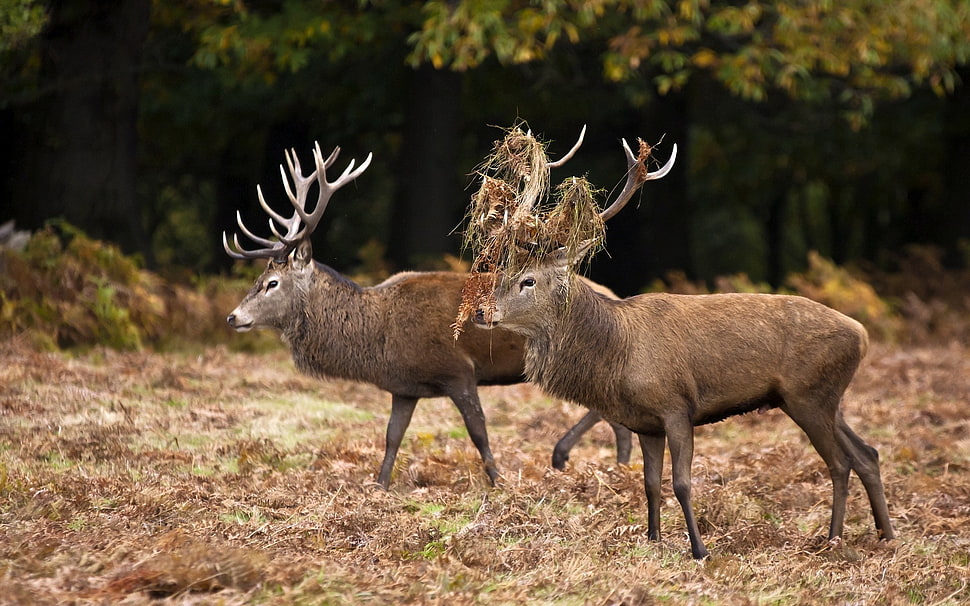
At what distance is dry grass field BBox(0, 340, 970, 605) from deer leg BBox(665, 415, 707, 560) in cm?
15

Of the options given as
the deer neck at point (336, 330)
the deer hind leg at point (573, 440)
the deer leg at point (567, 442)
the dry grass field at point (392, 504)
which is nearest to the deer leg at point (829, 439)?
the dry grass field at point (392, 504)

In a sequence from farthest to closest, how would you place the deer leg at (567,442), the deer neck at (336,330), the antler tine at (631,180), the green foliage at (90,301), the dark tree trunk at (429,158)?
1. the dark tree trunk at (429,158)
2. the green foliage at (90,301)
3. the deer leg at (567,442)
4. the deer neck at (336,330)
5. the antler tine at (631,180)

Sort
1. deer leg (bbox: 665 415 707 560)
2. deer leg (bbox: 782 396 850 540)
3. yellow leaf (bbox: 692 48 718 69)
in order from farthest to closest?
1. yellow leaf (bbox: 692 48 718 69)
2. deer leg (bbox: 782 396 850 540)
3. deer leg (bbox: 665 415 707 560)

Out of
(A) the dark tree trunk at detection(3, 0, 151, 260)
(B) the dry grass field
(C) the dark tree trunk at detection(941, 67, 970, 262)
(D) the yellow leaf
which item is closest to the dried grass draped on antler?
(B) the dry grass field

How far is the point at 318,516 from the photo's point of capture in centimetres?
689

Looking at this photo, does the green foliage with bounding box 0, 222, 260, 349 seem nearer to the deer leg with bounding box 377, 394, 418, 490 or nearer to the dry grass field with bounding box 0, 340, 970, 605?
the dry grass field with bounding box 0, 340, 970, 605

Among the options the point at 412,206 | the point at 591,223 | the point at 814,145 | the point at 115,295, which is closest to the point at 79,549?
the point at 591,223

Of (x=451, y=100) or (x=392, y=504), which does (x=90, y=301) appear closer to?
(x=392, y=504)

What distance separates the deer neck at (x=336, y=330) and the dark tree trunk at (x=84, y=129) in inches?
257

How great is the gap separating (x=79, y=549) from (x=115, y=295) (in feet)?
25.9

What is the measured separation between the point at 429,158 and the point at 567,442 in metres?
10.3

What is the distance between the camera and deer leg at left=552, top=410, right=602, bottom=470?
29.7 ft

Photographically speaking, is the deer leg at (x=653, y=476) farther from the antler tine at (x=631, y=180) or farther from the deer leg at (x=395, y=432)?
→ the deer leg at (x=395, y=432)

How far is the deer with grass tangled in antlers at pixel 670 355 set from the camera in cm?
705
